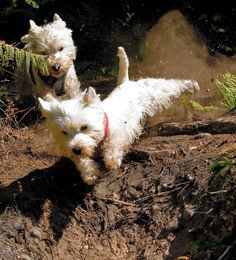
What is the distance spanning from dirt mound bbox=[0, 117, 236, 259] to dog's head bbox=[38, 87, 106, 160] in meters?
0.66

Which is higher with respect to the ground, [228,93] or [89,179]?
[228,93]

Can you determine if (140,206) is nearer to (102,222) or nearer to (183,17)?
(102,222)

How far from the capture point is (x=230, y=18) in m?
10.8

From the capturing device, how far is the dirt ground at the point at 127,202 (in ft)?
19.0

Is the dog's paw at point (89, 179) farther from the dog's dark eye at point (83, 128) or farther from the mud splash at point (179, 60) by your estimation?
the mud splash at point (179, 60)

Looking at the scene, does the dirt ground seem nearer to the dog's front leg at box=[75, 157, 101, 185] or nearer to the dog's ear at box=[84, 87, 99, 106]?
the dog's front leg at box=[75, 157, 101, 185]

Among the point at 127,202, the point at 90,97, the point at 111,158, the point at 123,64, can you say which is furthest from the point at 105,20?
the point at 127,202

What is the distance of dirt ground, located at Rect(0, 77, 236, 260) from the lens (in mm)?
5793

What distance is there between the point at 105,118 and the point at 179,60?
418cm

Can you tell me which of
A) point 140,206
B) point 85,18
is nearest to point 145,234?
point 140,206

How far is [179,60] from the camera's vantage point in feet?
A: 34.2

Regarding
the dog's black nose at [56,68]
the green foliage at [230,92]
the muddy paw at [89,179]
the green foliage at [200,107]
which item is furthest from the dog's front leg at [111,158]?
the dog's black nose at [56,68]

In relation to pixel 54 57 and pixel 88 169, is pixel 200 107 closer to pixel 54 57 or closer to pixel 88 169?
pixel 88 169

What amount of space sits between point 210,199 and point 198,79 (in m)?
4.41
